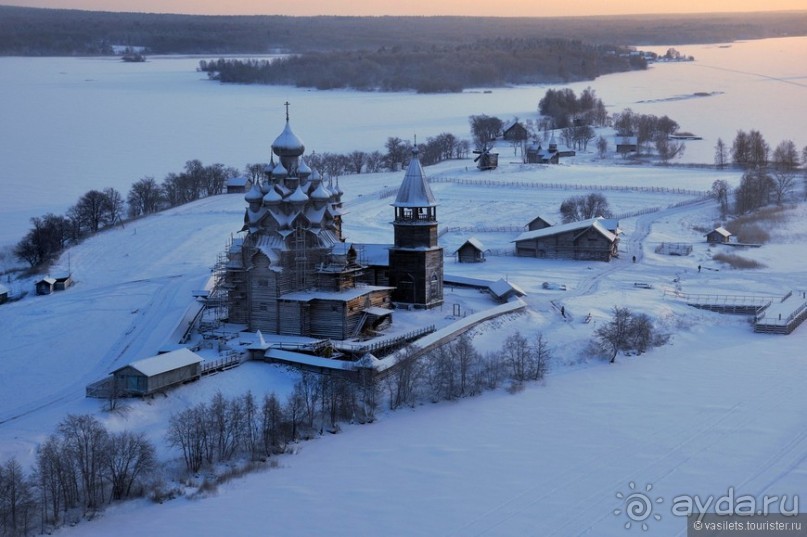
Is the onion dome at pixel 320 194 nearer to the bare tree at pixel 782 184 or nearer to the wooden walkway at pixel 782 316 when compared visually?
the wooden walkway at pixel 782 316

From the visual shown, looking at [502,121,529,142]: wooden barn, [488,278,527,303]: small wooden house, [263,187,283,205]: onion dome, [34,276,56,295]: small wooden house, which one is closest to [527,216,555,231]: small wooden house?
[488,278,527,303]: small wooden house

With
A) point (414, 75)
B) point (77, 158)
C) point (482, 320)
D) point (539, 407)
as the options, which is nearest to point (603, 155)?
point (77, 158)

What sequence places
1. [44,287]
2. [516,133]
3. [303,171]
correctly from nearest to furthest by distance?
[303,171] → [44,287] → [516,133]

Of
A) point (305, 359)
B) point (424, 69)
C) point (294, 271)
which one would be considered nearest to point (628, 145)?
point (294, 271)

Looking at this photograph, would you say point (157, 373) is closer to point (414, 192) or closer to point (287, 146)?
point (287, 146)

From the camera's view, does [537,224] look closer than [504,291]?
No

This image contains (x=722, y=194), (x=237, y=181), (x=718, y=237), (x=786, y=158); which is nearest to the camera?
(x=718, y=237)

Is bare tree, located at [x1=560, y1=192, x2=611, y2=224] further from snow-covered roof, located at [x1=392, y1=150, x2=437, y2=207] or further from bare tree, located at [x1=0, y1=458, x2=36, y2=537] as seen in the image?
bare tree, located at [x1=0, y1=458, x2=36, y2=537]

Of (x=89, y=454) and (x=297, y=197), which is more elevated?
(x=297, y=197)
